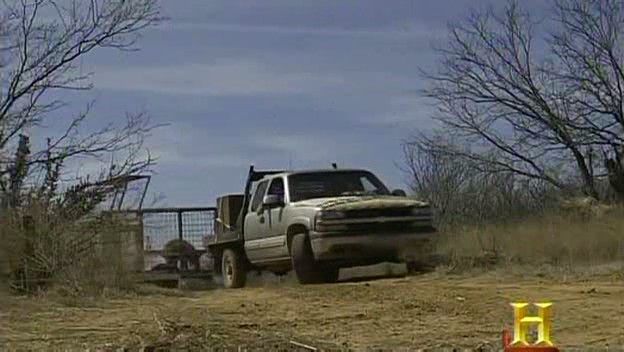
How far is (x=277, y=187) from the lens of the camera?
19.1 metres

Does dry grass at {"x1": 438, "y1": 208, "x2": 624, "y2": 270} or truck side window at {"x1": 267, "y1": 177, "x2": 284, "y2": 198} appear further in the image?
truck side window at {"x1": 267, "y1": 177, "x2": 284, "y2": 198}

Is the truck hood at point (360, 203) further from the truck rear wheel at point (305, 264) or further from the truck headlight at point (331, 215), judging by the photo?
the truck rear wheel at point (305, 264)

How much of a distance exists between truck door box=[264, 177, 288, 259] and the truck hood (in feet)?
1.83

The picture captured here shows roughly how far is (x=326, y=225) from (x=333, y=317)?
5418 mm

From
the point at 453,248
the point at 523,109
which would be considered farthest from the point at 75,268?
the point at 523,109

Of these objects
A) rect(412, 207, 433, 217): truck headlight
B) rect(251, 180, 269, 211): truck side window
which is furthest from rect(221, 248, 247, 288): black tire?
rect(412, 207, 433, 217): truck headlight

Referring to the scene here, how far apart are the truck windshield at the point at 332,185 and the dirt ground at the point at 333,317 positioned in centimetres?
253

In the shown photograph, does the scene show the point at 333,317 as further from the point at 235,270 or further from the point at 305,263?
the point at 235,270

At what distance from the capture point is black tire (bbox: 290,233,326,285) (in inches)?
699

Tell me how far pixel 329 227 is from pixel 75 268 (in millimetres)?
3702

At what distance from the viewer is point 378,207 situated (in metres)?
17.6

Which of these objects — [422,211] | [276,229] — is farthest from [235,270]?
[422,211]

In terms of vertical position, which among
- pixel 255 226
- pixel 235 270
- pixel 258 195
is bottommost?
pixel 235 270

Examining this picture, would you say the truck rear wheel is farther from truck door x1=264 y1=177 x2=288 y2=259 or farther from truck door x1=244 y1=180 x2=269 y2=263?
truck door x1=244 y1=180 x2=269 y2=263
